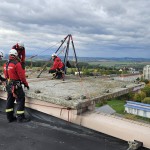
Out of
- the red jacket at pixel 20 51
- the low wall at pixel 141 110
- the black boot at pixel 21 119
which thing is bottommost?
the low wall at pixel 141 110

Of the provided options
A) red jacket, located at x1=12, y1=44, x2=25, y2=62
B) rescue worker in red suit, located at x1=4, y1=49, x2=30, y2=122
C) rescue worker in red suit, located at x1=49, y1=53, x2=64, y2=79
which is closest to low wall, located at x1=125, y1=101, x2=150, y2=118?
rescue worker in red suit, located at x1=49, y1=53, x2=64, y2=79

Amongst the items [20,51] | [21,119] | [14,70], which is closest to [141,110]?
[20,51]

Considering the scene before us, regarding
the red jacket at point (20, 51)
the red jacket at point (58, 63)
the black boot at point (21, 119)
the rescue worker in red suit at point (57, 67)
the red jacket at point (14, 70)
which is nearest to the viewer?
the black boot at point (21, 119)

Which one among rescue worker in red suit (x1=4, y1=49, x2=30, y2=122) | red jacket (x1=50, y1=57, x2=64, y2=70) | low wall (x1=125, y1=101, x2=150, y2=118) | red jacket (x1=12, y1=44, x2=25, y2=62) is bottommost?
low wall (x1=125, y1=101, x2=150, y2=118)

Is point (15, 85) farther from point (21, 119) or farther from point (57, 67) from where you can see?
point (57, 67)

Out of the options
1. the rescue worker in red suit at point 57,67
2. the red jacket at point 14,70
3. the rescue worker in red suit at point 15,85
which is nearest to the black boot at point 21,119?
the rescue worker in red suit at point 15,85

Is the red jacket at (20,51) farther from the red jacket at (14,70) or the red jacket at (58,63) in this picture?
the red jacket at (58,63)

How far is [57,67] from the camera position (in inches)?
488

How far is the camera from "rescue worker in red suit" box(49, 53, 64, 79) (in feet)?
38.3

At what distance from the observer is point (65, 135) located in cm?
605

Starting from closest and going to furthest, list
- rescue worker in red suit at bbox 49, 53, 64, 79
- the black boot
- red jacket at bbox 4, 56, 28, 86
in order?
the black boot, red jacket at bbox 4, 56, 28, 86, rescue worker in red suit at bbox 49, 53, 64, 79

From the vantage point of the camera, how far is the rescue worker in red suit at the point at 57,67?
11671 mm

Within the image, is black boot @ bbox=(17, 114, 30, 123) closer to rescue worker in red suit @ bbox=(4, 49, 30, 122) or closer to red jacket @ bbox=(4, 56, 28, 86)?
rescue worker in red suit @ bbox=(4, 49, 30, 122)

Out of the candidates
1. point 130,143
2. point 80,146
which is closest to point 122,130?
point 130,143
